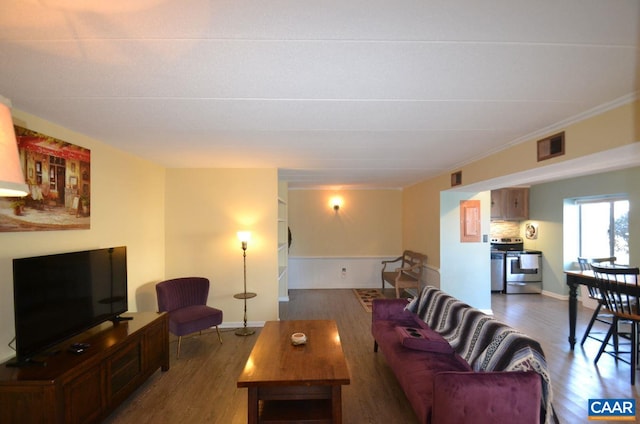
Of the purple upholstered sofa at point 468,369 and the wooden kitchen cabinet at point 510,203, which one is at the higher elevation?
the wooden kitchen cabinet at point 510,203

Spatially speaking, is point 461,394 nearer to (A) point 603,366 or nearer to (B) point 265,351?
(B) point 265,351

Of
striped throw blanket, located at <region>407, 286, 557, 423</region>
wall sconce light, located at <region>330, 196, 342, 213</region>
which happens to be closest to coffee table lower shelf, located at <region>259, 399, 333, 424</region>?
striped throw blanket, located at <region>407, 286, 557, 423</region>

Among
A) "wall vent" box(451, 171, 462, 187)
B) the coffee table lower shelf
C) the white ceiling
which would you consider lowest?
the coffee table lower shelf

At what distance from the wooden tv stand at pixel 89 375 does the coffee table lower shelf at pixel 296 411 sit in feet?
3.83

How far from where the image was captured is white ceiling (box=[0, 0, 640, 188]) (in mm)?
1141

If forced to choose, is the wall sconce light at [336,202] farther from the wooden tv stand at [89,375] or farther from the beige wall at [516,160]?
the wooden tv stand at [89,375]

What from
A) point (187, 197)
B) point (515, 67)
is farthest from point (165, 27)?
point (187, 197)

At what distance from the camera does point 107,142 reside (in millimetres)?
2904

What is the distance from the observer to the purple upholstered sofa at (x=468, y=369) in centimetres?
163

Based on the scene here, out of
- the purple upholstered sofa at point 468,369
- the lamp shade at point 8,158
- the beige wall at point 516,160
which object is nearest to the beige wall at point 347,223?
the beige wall at point 516,160

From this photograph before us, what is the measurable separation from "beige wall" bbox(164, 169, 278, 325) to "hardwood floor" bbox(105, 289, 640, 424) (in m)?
0.63

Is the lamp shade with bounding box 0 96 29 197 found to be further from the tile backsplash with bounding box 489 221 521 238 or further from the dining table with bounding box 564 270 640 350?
the tile backsplash with bounding box 489 221 521 238

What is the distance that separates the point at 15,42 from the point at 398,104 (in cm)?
203

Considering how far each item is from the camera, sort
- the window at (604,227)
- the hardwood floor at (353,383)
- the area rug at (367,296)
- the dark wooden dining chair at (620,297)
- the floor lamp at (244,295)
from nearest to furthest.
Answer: the hardwood floor at (353,383)
the dark wooden dining chair at (620,297)
the floor lamp at (244,295)
the window at (604,227)
the area rug at (367,296)
